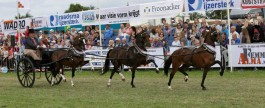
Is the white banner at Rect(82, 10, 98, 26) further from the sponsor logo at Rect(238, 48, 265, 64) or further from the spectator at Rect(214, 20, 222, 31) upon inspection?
the sponsor logo at Rect(238, 48, 265, 64)

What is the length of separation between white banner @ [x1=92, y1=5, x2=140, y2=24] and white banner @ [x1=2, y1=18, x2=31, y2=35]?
21.8 ft

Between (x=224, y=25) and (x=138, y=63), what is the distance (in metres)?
8.16

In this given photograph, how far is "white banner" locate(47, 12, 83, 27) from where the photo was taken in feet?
93.4

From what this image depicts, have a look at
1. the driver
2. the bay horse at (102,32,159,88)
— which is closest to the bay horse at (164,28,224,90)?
the bay horse at (102,32,159,88)

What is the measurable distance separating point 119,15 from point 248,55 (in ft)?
25.6

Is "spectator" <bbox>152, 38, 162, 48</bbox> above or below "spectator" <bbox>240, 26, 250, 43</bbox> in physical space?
below

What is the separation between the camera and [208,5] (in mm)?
22172

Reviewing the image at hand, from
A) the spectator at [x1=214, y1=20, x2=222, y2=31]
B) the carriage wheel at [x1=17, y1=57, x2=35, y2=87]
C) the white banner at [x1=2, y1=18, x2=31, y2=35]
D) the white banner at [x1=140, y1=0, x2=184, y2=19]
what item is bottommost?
the carriage wheel at [x1=17, y1=57, x2=35, y2=87]

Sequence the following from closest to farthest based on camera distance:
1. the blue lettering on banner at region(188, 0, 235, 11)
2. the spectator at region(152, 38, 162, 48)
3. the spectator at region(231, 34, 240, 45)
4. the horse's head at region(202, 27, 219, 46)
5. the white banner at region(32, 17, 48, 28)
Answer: the horse's head at region(202, 27, 219, 46) → the blue lettering on banner at region(188, 0, 235, 11) → the spectator at region(231, 34, 240, 45) → the spectator at region(152, 38, 162, 48) → the white banner at region(32, 17, 48, 28)

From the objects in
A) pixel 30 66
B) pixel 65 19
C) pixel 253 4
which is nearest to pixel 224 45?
pixel 253 4

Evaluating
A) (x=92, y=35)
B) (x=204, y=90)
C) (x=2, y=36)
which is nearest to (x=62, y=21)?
(x=92, y=35)

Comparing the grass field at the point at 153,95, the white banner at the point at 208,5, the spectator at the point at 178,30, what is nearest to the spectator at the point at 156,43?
the spectator at the point at 178,30

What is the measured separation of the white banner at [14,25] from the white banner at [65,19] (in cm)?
202

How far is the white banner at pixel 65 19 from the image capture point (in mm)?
28458
